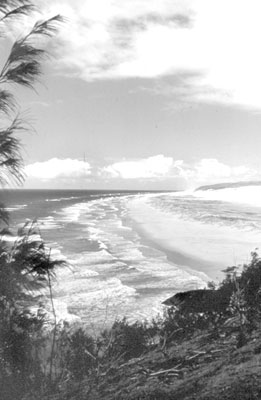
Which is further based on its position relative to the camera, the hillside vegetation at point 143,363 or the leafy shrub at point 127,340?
the leafy shrub at point 127,340

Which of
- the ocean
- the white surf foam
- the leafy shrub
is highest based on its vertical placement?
the white surf foam

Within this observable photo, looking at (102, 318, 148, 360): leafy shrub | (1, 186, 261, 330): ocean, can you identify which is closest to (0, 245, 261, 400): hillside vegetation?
(102, 318, 148, 360): leafy shrub

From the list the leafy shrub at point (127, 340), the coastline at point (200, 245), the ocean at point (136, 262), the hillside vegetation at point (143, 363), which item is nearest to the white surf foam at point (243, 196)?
the coastline at point (200, 245)

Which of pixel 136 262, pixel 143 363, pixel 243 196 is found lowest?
pixel 136 262

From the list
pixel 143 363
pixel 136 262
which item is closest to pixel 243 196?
pixel 136 262

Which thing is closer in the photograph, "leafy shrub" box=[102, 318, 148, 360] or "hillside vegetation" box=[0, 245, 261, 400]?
"hillside vegetation" box=[0, 245, 261, 400]

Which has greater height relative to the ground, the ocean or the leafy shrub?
the leafy shrub

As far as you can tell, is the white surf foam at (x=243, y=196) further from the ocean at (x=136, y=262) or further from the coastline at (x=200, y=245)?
the ocean at (x=136, y=262)

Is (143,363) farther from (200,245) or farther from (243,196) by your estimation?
(243,196)

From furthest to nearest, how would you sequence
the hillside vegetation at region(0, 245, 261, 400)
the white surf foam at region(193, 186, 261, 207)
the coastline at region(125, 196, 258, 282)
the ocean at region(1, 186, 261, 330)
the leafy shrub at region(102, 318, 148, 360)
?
the white surf foam at region(193, 186, 261, 207) → the coastline at region(125, 196, 258, 282) → the ocean at region(1, 186, 261, 330) → the leafy shrub at region(102, 318, 148, 360) → the hillside vegetation at region(0, 245, 261, 400)

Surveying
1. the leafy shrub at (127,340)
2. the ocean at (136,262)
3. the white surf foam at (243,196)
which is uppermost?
the white surf foam at (243,196)

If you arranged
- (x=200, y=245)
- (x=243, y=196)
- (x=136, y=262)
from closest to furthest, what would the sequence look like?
(x=136, y=262) < (x=200, y=245) < (x=243, y=196)

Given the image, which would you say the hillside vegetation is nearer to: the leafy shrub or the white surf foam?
the leafy shrub
